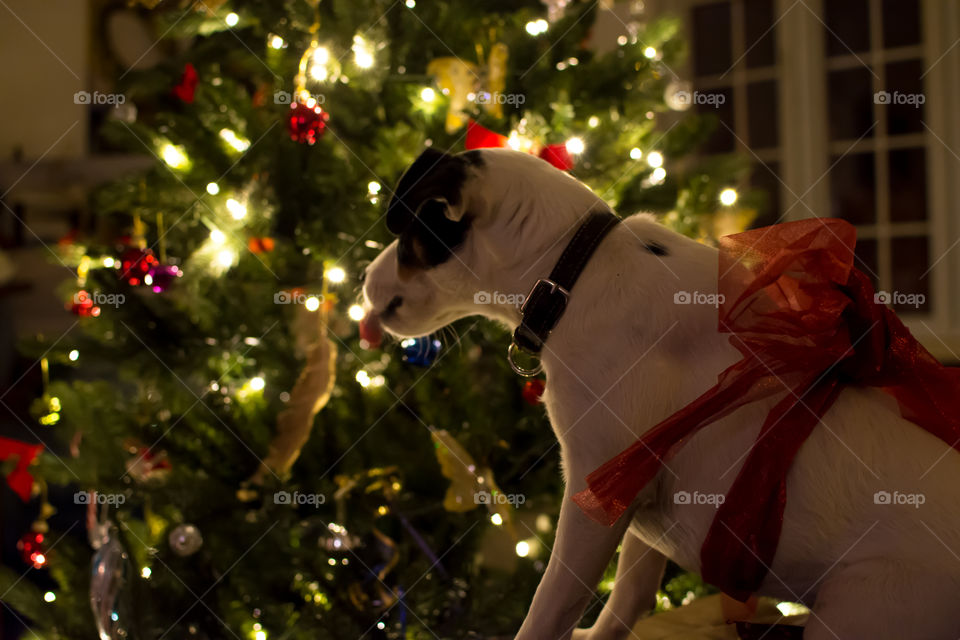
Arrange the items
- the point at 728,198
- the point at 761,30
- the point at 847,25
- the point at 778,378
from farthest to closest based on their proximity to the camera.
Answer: the point at 761,30 → the point at 847,25 → the point at 728,198 → the point at 778,378

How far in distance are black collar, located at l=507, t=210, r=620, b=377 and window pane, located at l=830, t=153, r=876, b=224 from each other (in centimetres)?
238

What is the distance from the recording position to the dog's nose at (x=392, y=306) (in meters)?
0.85

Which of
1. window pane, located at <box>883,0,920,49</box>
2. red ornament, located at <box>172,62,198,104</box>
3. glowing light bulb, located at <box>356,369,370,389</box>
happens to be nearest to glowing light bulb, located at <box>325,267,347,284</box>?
glowing light bulb, located at <box>356,369,370,389</box>

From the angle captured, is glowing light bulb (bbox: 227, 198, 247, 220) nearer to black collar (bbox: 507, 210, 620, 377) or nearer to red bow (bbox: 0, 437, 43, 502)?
red bow (bbox: 0, 437, 43, 502)

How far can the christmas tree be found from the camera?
131 centimetres

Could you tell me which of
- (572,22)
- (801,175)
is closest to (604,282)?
(572,22)

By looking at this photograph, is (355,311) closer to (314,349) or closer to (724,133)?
(314,349)

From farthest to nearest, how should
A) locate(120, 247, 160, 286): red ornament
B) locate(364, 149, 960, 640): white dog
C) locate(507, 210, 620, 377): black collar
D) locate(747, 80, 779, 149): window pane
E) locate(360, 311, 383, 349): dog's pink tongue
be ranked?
1. locate(747, 80, 779, 149): window pane
2. locate(120, 247, 160, 286): red ornament
3. locate(360, 311, 383, 349): dog's pink tongue
4. locate(507, 210, 620, 377): black collar
5. locate(364, 149, 960, 640): white dog

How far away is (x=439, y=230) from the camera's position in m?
0.80

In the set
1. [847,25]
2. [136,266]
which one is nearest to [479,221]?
[136,266]

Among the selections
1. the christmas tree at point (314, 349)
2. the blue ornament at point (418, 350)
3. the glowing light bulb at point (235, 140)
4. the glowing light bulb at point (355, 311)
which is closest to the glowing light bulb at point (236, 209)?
the christmas tree at point (314, 349)

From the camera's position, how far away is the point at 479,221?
799 millimetres

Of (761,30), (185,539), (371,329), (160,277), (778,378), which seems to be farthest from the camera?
(761,30)

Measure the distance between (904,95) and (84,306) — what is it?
2.68 m
